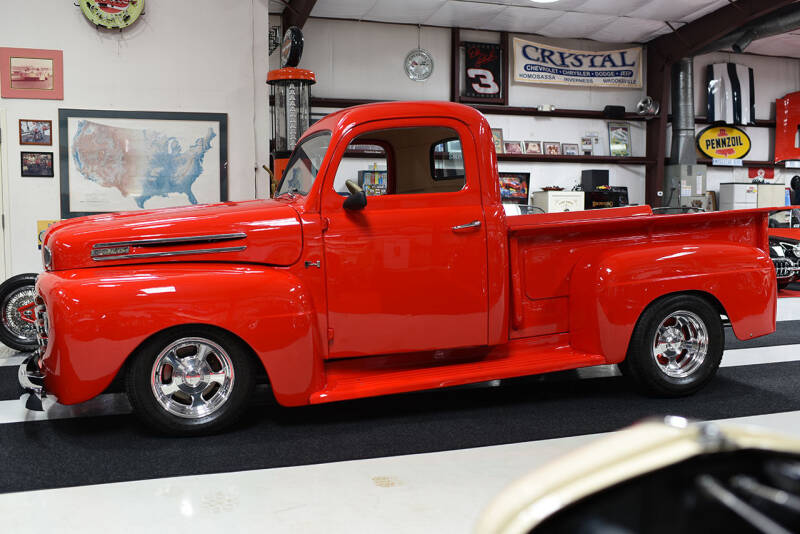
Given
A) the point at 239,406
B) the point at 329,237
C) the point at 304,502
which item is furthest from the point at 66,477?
the point at 329,237

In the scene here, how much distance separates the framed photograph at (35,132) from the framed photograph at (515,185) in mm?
7197

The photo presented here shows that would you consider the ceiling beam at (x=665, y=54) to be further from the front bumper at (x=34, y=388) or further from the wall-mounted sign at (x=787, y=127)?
the front bumper at (x=34, y=388)

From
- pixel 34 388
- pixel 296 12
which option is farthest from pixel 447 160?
pixel 296 12

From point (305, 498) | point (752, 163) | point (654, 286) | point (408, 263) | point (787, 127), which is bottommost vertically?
point (305, 498)

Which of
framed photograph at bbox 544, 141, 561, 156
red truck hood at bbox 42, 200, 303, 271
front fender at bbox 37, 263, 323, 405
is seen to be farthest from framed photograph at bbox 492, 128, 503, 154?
front fender at bbox 37, 263, 323, 405

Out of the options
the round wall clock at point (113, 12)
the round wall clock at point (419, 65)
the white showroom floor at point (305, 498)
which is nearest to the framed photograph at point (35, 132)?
the round wall clock at point (113, 12)

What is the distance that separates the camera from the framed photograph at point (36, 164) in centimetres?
677

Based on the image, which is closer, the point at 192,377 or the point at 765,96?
the point at 192,377

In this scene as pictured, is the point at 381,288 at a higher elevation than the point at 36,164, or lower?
lower

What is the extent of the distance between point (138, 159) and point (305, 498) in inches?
214

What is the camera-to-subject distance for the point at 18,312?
5074mm

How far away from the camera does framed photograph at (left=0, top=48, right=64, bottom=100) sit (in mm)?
6668

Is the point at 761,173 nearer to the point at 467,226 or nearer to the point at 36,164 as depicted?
the point at 467,226

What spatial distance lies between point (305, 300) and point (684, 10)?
9962mm
